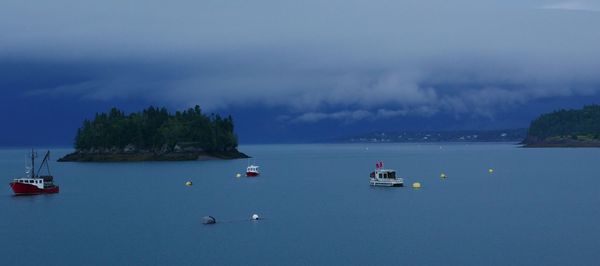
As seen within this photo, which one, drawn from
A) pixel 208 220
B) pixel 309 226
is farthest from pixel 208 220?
pixel 309 226

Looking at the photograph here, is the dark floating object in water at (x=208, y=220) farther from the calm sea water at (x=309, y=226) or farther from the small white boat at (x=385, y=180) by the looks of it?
the small white boat at (x=385, y=180)


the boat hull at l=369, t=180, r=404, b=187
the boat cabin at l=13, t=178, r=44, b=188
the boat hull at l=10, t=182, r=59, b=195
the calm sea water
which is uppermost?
the boat cabin at l=13, t=178, r=44, b=188

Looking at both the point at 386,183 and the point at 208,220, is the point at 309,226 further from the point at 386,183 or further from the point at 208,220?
the point at 386,183

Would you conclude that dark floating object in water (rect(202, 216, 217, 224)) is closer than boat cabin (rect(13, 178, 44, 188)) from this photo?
Yes

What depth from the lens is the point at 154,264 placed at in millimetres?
57094

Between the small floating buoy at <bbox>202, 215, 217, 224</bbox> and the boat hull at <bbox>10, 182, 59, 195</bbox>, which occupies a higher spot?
the boat hull at <bbox>10, 182, 59, 195</bbox>

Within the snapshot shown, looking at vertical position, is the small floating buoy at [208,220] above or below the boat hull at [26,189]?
below

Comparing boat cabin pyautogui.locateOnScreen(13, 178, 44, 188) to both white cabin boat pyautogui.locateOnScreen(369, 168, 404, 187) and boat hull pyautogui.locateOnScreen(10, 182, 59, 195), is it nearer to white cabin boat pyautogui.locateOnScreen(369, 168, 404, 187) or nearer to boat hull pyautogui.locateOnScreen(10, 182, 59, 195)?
boat hull pyautogui.locateOnScreen(10, 182, 59, 195)

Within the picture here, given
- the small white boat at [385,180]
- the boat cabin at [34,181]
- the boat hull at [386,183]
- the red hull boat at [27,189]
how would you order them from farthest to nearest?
the small white boat at [385,180] → the boat hull at [386,183] → the boat cabin at [34,181] → the red hull boat at [27,189]

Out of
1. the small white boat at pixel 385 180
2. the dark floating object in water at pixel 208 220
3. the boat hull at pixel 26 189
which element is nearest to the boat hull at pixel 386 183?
the small white boat at pixel 385 180

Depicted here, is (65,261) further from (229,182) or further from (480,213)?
(229,182)

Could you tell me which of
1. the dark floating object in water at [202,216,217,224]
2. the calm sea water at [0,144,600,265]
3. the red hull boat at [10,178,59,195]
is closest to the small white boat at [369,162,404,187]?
the calm sea water at [0,144,600,265]

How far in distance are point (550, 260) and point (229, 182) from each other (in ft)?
323

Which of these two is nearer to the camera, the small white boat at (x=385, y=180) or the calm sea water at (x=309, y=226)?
the calm sea water at (x=309, y=226)
